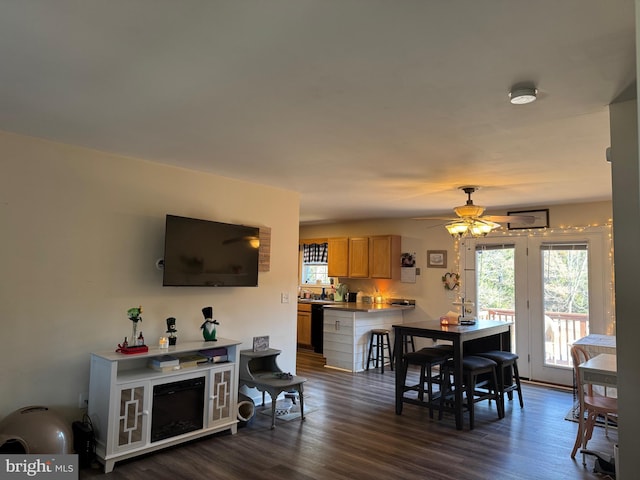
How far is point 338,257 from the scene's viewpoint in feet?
26.5

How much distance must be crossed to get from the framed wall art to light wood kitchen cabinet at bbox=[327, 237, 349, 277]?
4.96 ft

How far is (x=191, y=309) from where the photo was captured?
166 inches

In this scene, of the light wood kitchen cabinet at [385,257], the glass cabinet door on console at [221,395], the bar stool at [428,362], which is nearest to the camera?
the glass cabinet door on console at [221,395]

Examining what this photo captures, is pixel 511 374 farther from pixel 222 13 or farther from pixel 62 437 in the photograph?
pixel 222 13

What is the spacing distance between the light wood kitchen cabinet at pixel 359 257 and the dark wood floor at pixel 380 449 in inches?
118

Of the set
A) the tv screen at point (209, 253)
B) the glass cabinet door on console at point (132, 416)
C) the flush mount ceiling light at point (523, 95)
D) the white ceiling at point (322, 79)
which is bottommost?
the glass cabinet door on console at point (132, 416)

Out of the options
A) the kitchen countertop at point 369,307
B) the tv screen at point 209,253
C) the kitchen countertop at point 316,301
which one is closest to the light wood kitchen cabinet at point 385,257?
the kitchen countertop at point 369,307

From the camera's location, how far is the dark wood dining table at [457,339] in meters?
4.25

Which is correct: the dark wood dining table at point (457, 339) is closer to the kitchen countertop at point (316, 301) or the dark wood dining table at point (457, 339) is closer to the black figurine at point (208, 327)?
the black figurine at point (208, 327)

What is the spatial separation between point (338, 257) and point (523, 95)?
233 inches

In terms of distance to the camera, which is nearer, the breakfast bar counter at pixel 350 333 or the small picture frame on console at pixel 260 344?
the small picture frame on console at pixel 260 344

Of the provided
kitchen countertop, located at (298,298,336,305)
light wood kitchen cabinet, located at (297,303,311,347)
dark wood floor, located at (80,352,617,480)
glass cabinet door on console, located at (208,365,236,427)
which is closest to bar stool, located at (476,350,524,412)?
dark wood floor, located at (80,352,617,480)

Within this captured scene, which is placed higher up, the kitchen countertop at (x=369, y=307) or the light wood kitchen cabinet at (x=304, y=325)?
the kitchen countertop at (x=369, y=307)

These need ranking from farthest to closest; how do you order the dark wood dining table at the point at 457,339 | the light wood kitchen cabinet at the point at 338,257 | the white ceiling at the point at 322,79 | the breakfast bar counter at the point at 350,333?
the light wood kitchen cabinet at the point at 338,257 < the breakfast bar counter at the point at 350,333 < the dark wood dining table at the point at 457,339 < the white ceiling at the point at 322,79
